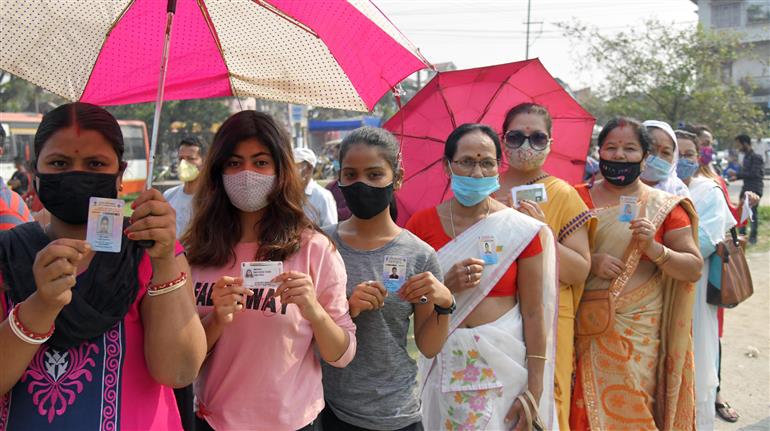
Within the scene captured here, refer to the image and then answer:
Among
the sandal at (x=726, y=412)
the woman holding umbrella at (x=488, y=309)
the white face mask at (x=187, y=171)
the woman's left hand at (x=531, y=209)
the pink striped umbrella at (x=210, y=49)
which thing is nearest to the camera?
the pink striped umbrella at (x=210, y=49)

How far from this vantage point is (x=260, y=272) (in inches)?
79.3

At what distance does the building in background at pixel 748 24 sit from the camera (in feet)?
138

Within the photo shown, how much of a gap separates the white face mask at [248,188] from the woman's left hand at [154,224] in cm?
50

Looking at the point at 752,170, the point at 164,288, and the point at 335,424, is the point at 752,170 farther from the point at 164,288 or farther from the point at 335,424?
the point at 164,288

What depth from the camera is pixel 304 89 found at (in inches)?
102

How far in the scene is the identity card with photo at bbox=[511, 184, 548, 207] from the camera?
10.4 ft

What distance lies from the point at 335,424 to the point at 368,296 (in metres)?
0.58

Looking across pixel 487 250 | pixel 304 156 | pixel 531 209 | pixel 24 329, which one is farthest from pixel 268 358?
pixel 304 156

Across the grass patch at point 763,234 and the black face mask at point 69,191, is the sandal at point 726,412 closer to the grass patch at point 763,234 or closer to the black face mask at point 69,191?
the black face mask at point 69,191

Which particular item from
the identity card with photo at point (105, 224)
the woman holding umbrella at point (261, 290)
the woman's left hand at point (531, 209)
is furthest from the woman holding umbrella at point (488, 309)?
the identity card with photo at point (105, 224)

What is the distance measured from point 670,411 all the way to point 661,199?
3.90 ft

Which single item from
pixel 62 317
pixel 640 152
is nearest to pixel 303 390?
pixel 62 317

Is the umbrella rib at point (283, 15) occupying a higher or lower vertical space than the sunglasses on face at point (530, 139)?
higher

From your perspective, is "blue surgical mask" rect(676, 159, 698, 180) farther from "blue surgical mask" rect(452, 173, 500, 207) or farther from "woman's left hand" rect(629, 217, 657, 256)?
"blue surgical mask" rect(452, 173, 500, 207)
